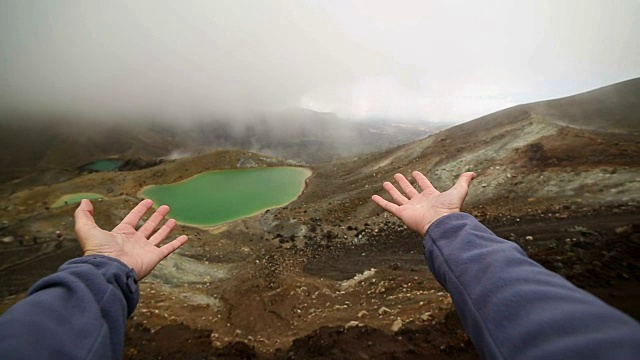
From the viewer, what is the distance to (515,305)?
6.11 ft

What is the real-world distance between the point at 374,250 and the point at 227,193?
20709mm

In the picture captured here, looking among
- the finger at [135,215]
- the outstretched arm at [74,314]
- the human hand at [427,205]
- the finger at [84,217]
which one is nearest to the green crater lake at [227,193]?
the finger at [135,215]

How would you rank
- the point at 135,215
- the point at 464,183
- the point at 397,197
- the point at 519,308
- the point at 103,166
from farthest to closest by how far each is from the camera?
1. the point at 103,166
2. the point at 397,197
3. the point at 135,215
4. the point at 464,183
5. the point at 519,308

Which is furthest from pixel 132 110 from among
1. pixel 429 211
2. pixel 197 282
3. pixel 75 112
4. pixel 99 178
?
pixel 429 211

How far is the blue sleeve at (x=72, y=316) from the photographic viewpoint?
5.69 feet

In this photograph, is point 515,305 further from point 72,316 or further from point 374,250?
point 374,250

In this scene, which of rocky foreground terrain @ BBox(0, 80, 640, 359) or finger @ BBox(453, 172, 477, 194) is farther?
rocky foreground terrain @ BBox(0, 80, 640, 359)

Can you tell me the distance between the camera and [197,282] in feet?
52.8

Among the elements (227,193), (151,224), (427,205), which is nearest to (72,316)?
(151,224)

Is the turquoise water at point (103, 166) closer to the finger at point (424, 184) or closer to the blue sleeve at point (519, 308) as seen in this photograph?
the finger at point (424, 184)

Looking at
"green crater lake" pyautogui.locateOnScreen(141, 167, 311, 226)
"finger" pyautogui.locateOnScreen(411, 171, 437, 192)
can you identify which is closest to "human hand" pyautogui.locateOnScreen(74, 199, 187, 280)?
"finger" pyautogui.locateOnScreen(411, 171, 437, 192)

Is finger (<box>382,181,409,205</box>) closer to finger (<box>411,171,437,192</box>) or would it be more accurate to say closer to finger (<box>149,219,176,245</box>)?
finger (<box>411,171,437,192</box>)

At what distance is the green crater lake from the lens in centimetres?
2700

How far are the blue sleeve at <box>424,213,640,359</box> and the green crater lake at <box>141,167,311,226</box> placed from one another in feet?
81.2
